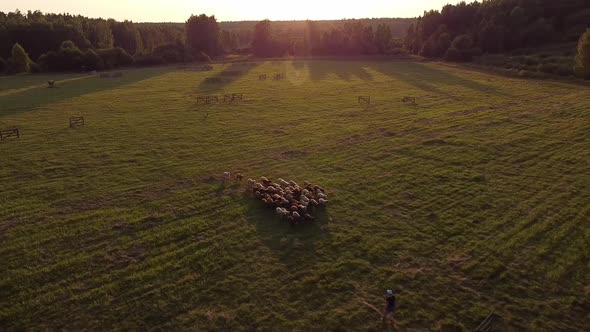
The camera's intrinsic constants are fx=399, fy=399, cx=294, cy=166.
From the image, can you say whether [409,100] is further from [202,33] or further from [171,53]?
[202,33]

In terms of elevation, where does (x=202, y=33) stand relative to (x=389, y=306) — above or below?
above

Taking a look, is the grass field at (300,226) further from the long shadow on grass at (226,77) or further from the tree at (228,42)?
the tree at (228,42)

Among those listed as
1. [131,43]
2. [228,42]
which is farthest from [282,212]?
[131,43]

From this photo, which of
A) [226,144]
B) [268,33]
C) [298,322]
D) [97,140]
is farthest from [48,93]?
[268,33]

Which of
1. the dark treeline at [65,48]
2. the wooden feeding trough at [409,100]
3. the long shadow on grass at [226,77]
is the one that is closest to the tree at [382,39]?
the long shadow on grass at [226,77]

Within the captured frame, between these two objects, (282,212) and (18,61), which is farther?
(18,61)

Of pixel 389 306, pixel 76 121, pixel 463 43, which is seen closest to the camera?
pixel 389 306

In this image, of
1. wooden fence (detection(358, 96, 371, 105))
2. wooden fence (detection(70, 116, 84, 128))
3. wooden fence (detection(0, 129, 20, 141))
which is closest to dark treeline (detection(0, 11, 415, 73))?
wooden fence (detection(70, 116, 84, 128))
